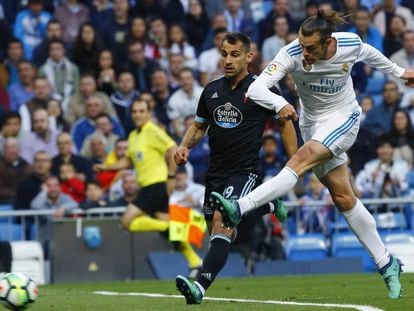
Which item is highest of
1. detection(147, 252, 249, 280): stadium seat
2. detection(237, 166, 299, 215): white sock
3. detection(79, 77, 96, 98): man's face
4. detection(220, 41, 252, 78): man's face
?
detection(220, 41, 252, 78): man's face

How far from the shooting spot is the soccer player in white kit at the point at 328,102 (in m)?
10.5

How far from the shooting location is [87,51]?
72.6ft

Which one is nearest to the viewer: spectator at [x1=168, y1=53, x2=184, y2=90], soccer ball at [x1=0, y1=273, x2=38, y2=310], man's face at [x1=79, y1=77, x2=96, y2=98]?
soccer ball at [x1=0, y1=273, x2=38, y2=310]

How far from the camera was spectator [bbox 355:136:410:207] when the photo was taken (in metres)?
19.4

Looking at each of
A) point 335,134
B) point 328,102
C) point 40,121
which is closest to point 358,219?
point 335,134

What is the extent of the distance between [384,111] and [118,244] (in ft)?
18.1

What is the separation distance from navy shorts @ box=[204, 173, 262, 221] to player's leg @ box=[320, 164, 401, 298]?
0.63 metres

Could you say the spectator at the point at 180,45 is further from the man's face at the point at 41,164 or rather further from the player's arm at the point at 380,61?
the player's arm at the point at 380,61

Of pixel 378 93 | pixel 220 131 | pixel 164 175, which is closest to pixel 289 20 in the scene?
pixel 378 93

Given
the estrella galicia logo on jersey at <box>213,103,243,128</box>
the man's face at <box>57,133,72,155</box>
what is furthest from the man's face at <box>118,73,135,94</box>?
the estrella galicia logo on jersey at <box>213,103,243,128</box>

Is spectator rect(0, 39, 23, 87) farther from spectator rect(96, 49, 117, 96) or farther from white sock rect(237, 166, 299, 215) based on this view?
white sock rect(237, 166, 299, 215)

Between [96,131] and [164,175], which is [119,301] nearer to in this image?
[164,175]

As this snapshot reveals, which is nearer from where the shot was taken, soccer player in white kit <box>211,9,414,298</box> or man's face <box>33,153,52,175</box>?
soccer player in white kit <box>211,9,414,298</box>

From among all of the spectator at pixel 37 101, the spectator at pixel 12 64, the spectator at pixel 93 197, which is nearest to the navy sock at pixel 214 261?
the spectator at pixel 93 197
